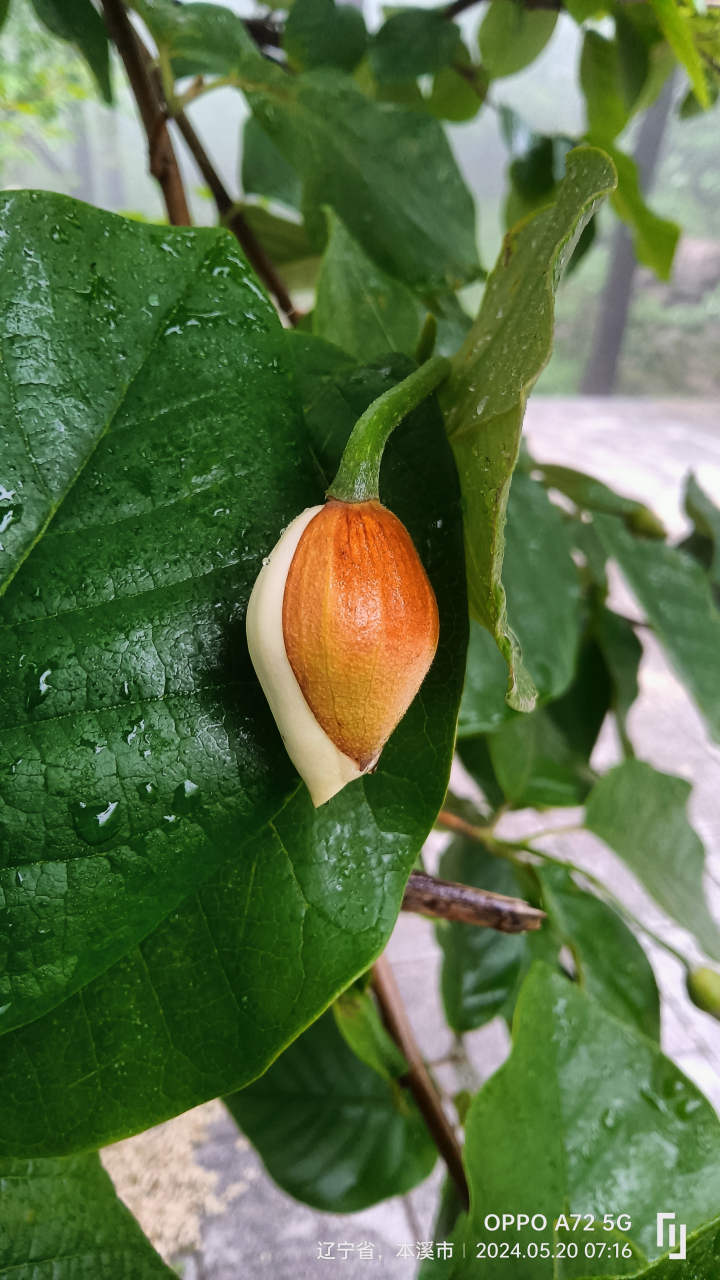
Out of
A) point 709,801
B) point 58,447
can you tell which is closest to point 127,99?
point 709,801

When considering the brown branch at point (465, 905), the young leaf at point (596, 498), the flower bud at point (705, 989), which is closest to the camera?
the brown branch at point (465, 905)

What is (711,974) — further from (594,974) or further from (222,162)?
(222,162)

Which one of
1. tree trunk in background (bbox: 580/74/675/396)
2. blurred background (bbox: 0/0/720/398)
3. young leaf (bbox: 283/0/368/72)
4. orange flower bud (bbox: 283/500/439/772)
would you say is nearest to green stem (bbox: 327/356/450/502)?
orange flower bud (bbox: 283/500/439/772)

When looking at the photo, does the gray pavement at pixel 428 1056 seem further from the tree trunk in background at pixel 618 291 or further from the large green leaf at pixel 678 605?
the tree trunk in background at pixel 618 291

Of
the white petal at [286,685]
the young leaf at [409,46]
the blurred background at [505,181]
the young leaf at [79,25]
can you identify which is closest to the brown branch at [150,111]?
the young leaf at [79,25]

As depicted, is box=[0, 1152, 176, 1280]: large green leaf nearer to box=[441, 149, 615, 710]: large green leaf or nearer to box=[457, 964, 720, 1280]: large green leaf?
box=[457, 964, 720, 1280]: large green leaf
